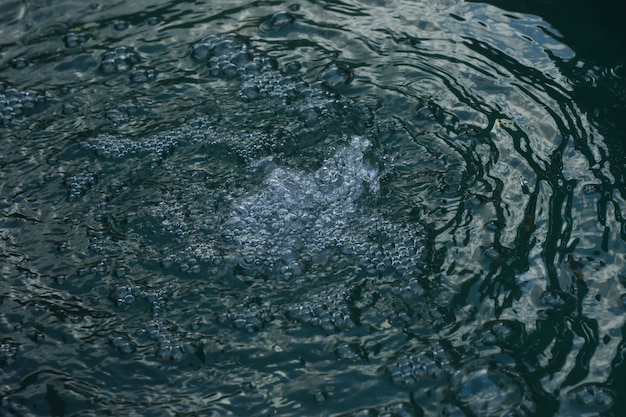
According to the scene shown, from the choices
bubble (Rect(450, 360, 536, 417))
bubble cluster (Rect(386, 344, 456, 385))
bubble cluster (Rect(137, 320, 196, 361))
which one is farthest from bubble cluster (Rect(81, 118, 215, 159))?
bubble (Rect(450, 360, 536, 417))

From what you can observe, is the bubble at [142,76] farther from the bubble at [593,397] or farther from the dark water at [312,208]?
the bubble at [593,397]

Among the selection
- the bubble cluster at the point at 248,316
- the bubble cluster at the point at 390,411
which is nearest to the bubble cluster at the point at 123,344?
the bubble cluster at the point at 248,316

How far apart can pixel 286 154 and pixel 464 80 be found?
63 centimetres

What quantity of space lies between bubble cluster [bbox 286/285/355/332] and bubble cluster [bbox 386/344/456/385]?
160 millimetres

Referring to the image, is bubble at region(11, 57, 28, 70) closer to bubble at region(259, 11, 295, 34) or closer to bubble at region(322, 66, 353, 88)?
bubble at region(259, 11, 295, 34)

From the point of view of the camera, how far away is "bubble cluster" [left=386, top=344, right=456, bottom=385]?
1.73 metres

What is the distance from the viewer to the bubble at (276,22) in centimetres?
272

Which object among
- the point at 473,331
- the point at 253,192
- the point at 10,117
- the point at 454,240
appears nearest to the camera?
the point at 473,331

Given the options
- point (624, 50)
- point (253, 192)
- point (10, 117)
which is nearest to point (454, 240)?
point (253, 192)

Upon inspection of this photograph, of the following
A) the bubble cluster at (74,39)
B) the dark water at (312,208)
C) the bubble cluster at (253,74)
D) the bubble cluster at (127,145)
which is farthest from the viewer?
the bubble cluster at (74,39)

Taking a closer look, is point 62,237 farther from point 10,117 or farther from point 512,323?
point 512,323

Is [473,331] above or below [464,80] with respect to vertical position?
below

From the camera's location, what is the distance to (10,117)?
2459 millimetres

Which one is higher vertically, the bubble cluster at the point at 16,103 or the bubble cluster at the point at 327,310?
the bubble cluster at the point at 16,103
